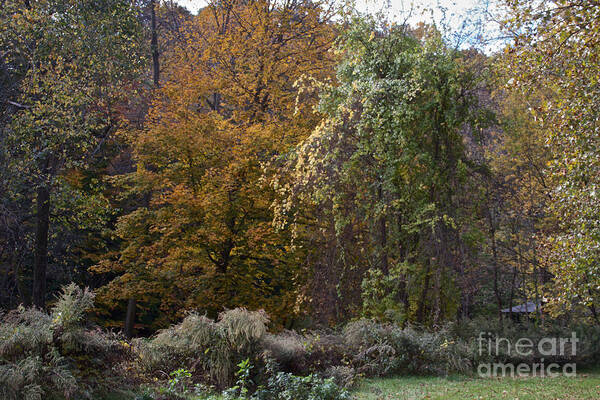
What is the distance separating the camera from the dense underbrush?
5.61 metres

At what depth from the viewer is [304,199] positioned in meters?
10.9

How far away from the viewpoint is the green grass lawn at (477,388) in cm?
671

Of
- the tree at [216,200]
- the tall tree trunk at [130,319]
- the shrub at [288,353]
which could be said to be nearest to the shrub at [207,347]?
the shrub at [288,353]

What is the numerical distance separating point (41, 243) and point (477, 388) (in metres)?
9.41

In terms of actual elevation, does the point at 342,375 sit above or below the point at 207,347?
below

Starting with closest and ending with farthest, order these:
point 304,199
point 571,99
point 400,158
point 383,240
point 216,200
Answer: point 571,99 < point 400,158 < point 383,240 < point 304,199 < point 216,200

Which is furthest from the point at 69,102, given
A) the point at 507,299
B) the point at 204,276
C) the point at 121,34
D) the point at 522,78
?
the point at 507,299

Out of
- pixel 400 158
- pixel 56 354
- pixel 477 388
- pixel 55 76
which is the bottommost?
pixel 477 388

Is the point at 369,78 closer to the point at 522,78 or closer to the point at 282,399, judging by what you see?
the point at 522,78

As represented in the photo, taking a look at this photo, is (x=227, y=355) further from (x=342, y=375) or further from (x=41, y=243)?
(x=41, y=243)

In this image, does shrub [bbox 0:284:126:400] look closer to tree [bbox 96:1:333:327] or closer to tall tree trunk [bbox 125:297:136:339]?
tree [bbox 96:1:333:327]

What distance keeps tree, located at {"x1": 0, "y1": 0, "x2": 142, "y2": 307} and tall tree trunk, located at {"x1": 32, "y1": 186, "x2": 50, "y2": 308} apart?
2cm

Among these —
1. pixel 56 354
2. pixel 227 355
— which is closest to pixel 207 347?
pixel 227 355

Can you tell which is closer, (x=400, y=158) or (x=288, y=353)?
(x=288, y=353)
